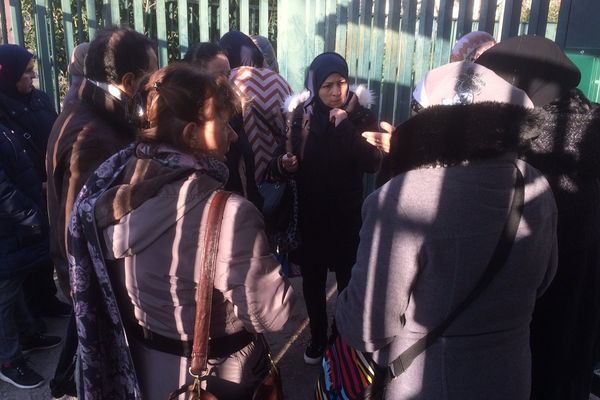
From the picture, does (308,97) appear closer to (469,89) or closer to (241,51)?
(241,51)

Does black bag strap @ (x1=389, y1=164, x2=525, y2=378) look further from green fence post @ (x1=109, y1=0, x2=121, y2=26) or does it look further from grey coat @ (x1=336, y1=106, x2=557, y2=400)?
green fence post @ (x1=109, y1=0, x2=121, y2=26)

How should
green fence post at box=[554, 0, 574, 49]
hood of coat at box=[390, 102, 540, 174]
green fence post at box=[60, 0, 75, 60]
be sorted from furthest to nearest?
1. green fence post at box=[60, 0, 75, 60]
2. green fence post at box=[554, 0, 574, 49]
3. hood of coat at box=[390, 102, 540, 174]

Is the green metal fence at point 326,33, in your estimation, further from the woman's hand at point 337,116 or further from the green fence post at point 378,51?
the woman's hand at point 337,116

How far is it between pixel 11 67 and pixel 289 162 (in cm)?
202

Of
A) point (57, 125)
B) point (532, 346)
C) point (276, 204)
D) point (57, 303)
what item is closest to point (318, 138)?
point (276, 204)

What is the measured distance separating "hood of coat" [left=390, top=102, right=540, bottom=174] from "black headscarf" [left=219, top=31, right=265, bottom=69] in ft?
8.37

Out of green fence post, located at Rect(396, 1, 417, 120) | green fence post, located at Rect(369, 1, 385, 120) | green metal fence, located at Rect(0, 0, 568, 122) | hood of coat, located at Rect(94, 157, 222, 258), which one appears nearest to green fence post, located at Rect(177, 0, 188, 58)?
green metal fence, located at Rect(0, 0, 568, 122)

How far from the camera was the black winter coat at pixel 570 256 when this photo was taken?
181 cm

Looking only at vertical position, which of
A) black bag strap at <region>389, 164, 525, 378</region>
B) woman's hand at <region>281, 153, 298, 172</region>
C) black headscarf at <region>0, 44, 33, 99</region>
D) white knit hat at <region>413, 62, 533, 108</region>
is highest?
white knit hat at <region>413, 62, 533, 108</region>

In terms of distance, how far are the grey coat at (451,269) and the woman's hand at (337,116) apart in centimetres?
145

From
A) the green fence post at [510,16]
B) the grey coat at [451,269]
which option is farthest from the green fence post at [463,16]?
the grey coat at [451,269]

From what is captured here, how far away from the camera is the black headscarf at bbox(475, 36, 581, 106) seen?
1.91 meters

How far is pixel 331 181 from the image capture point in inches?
120

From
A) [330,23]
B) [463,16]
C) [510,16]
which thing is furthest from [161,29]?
[510,16]
